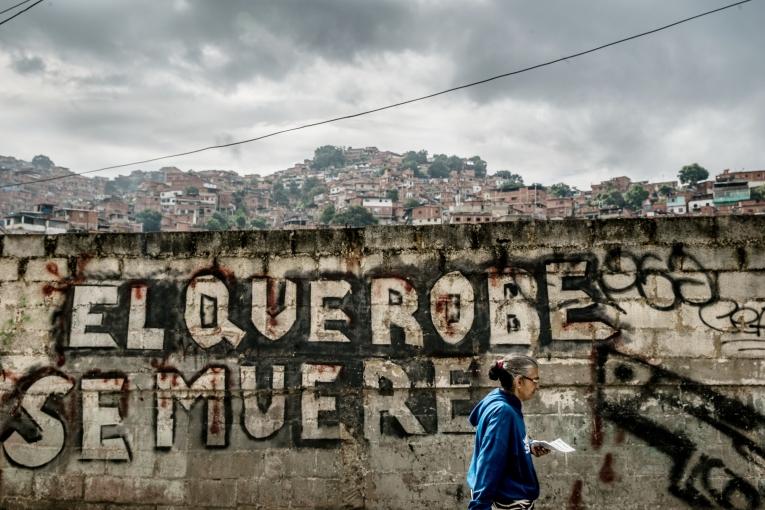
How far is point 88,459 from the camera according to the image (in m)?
6.36

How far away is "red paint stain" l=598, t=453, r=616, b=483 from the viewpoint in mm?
5695

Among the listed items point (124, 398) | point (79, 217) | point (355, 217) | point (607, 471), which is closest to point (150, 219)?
point (79, 217)

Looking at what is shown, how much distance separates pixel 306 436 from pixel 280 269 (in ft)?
5.33

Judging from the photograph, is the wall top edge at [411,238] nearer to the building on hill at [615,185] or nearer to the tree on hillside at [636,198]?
the tree on hillside at [636,198]

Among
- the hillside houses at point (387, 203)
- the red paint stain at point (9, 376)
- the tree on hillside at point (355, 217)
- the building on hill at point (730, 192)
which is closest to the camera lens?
the red paint stain at point (9, 376)

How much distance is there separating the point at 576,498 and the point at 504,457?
296cm

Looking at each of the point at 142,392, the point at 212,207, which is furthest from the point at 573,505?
the point at 212,207

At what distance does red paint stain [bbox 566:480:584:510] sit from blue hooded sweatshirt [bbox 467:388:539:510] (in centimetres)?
266

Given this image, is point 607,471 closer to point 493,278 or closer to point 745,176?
point 493,278

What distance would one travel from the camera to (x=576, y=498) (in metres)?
5.72

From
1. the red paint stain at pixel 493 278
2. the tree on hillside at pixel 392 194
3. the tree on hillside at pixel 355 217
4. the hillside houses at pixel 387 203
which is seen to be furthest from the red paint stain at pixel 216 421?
the tree on hillside at pixel 392 194

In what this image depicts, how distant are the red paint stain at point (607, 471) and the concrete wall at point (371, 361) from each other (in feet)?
0.06

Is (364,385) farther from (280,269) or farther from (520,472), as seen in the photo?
(520,472)

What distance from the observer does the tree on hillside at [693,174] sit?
119m
